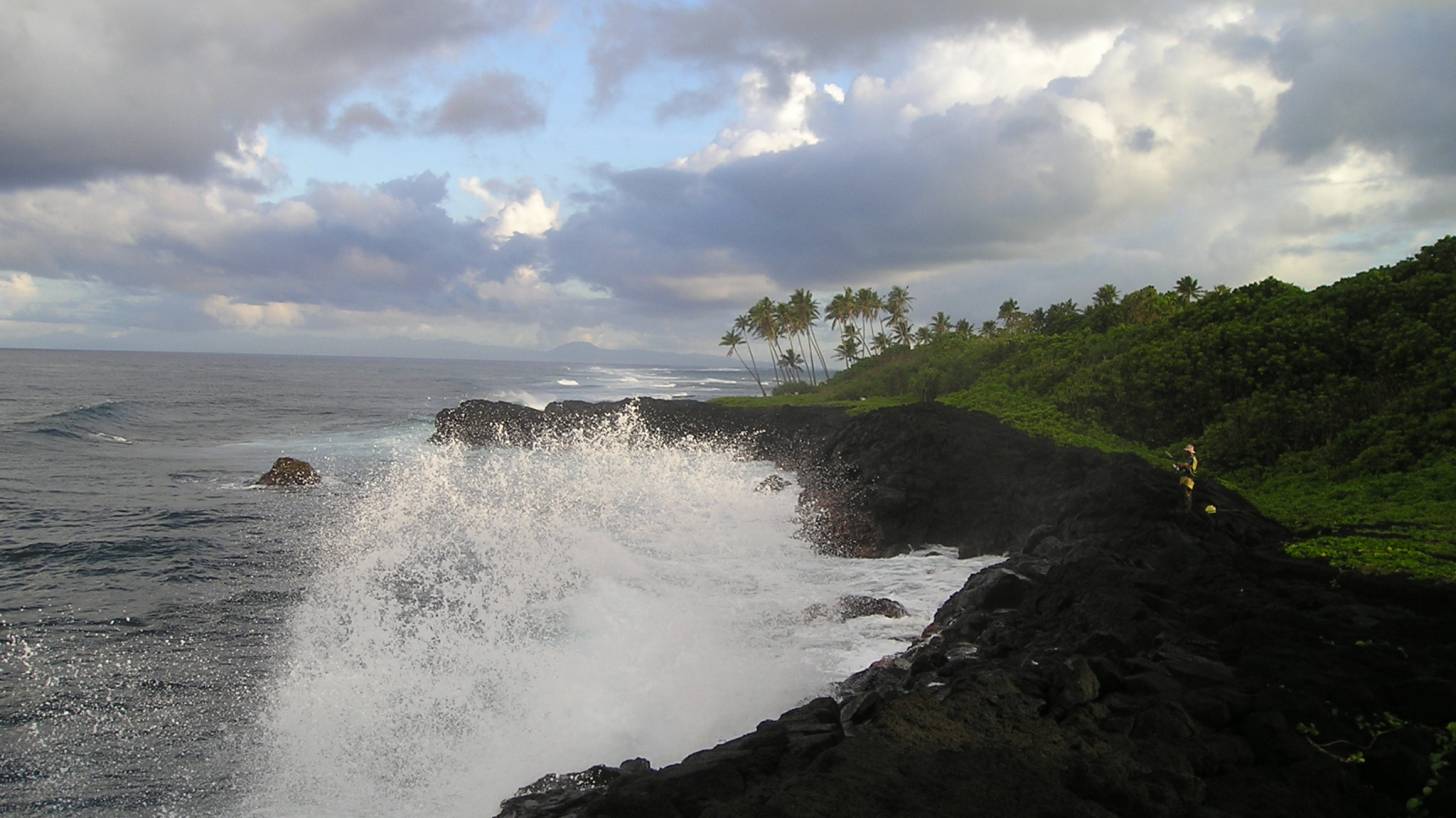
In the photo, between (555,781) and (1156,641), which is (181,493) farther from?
(1156,641)

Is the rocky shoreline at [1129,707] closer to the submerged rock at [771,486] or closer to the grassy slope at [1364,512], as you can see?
the grassy slope at [1364,512]

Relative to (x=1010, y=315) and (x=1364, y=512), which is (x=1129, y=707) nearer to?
(x=1364, y=512)

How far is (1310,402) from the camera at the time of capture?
699 inches

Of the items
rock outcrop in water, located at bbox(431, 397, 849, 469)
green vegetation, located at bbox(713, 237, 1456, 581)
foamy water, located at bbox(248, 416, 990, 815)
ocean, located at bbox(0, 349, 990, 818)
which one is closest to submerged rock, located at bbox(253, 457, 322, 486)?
ocean, located at bbox(0, 349, 990, 818)

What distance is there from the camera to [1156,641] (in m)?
8.15

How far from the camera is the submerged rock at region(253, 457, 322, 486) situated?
27.6m

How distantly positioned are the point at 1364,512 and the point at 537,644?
13.0 m

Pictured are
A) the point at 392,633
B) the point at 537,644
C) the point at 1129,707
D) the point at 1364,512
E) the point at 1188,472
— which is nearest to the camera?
the point at 1129,707

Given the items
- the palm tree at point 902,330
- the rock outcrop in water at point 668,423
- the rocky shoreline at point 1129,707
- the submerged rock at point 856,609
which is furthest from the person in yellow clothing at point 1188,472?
the palm tree at point 902,330

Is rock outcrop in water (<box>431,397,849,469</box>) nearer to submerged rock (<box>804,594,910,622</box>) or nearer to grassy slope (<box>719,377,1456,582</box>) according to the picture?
grassy slope (<box>719,377,1456,582</box>)

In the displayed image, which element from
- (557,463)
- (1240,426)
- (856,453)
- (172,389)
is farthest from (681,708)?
(172,389)

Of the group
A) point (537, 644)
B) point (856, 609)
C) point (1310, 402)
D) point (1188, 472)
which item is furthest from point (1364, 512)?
point (537, 644)

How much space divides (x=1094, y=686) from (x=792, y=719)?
2.62m

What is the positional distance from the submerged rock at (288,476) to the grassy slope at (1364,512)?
949 inches
